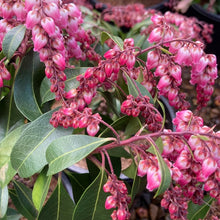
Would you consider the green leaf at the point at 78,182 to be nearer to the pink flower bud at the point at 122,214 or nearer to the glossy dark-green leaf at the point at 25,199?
the glossy dark-green leaf at the point at 25,199

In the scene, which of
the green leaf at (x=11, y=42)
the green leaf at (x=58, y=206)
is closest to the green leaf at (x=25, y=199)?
the green leaf at (x=58, y=206)

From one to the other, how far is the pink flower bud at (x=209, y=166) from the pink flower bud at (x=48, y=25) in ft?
1.06

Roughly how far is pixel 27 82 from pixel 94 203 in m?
0.30

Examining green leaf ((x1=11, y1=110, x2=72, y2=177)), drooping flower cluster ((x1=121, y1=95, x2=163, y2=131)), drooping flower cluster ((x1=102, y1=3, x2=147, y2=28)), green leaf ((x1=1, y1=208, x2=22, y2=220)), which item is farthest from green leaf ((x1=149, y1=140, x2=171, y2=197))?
drooping flower cluster ((x1=102, y1=3, x2=147, y2=28))

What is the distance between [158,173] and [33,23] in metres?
0.33

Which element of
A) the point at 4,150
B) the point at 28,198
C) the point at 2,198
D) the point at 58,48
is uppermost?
the point at 58,48

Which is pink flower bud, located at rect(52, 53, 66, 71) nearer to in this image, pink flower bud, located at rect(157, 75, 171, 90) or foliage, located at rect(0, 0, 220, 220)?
foliage, located at rect(0, 0, 220, 220)

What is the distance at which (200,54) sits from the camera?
0.62m

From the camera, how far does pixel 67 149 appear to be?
59 centimetres

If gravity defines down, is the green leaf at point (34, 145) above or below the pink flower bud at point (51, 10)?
below

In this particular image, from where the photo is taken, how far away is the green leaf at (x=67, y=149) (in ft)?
1.88

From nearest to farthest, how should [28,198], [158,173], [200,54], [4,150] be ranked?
1. [158,173]
2. [200,54]
3. [4,150]
4. [28,198]

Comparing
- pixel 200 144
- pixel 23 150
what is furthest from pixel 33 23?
pixel 200 144

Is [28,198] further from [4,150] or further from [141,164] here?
[141,164]
